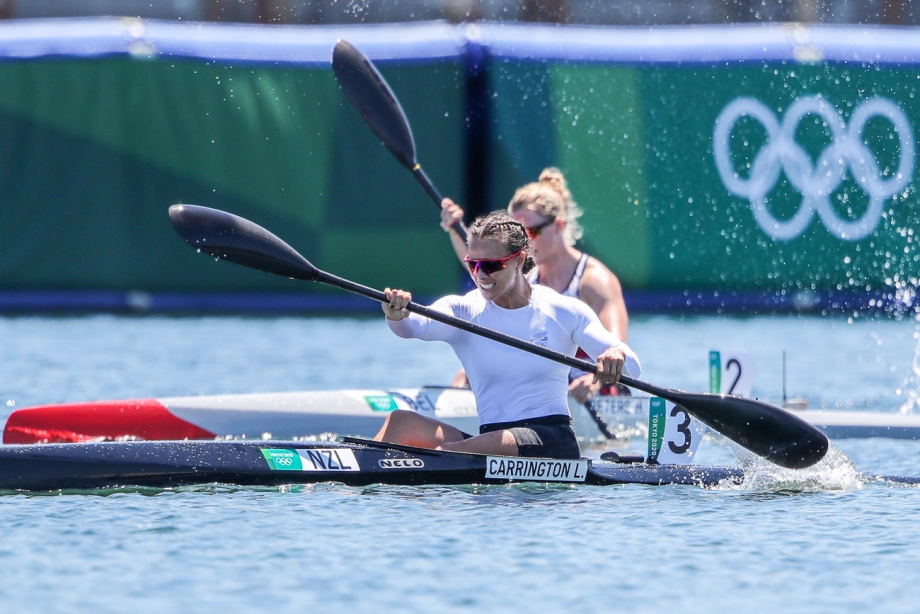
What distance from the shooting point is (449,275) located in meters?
13.1

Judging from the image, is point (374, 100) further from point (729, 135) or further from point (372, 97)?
point (729, 135)

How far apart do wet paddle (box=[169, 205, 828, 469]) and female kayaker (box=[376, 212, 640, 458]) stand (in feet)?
1.03

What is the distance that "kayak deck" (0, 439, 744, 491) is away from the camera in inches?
212

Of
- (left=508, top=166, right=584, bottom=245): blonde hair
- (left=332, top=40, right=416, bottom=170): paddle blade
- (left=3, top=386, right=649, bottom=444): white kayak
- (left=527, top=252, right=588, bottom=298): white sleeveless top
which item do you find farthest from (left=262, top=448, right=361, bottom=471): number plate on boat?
(left=332, top=40, right=416, bottom=170): paddle blade

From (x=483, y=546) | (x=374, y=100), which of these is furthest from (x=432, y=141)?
(x=483, y=546)

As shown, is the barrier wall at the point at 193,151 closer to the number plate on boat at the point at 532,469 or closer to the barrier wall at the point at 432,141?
the barrier wall at the point at 432,141

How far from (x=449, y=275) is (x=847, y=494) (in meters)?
7.55

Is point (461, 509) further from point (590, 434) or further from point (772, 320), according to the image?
point (772, 320)

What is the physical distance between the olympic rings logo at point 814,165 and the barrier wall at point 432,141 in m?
0.02

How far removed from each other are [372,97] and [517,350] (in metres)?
2.87

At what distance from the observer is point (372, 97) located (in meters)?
8.10

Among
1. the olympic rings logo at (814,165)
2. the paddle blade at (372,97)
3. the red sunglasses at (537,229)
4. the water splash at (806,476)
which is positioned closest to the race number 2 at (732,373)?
the red sunglasses at (537,229)

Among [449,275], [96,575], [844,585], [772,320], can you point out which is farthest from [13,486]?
[772,320]

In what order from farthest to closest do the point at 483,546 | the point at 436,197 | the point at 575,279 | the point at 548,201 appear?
the point at 436,197, the point at 575,279, the point at 548,201, the point at 483,546
